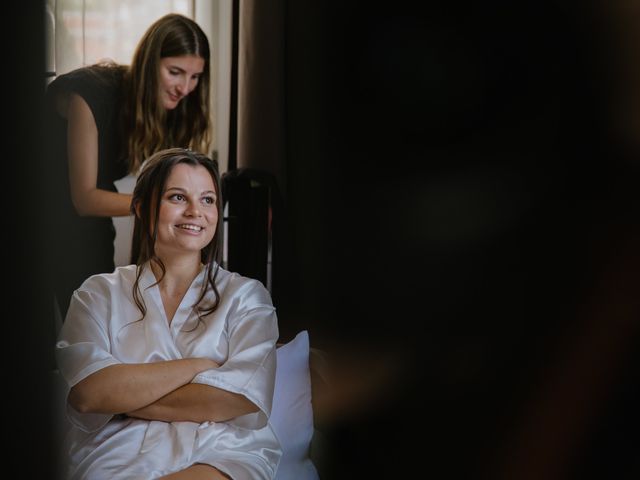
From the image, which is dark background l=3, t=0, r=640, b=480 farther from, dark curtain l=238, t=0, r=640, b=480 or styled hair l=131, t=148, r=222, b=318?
styled hair l=131, t=148, r=222, b=318

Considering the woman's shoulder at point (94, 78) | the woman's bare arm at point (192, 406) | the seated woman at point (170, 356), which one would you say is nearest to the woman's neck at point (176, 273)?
the seated woman at point (170, 356)

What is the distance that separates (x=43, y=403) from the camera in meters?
0.26

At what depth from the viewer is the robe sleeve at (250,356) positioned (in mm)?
840

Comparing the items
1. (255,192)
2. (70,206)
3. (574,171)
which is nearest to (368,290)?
(255,192)

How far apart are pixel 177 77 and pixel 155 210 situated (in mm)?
198

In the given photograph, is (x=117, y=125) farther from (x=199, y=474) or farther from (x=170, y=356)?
(x=199, y=474)

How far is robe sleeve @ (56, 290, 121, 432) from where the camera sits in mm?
783

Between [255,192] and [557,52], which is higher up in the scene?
[557,52]

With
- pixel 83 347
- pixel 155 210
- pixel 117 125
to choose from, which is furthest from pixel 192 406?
pixel 117 125

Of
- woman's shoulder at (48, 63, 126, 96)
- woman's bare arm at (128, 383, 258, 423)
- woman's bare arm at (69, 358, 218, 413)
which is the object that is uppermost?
woman's shoulder at (48, 63, 126, 96)

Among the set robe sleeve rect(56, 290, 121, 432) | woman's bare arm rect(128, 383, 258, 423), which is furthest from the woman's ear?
woman's bare arm rect(128, 383, 258, 423)

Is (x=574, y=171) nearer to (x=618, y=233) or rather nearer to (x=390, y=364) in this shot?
(x=618, y=233)

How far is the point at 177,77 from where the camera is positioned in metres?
0.91

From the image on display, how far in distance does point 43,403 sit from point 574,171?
2.49ft
